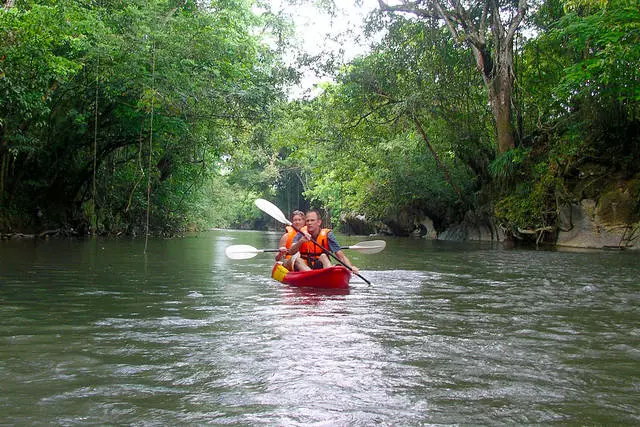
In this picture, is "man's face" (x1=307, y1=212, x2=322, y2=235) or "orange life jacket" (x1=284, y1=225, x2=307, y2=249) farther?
"orange life jacket" (x1=284, y1=225, x2=307, y2=249)

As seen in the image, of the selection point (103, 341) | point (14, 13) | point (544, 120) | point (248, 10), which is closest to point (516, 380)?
point (103, 341)

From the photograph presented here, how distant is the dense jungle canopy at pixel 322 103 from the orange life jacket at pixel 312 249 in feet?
19.7

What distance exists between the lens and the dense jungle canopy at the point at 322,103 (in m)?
12.6

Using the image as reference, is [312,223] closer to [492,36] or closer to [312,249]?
[312,249]

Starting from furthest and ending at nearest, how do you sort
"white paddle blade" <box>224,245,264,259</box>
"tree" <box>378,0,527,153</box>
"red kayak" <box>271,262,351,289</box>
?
"tree" <box>378,0,527,153</box>
"white paddle blade" <box>224,245,264,259</box>
"red kayak" <box>271,262,351,289</box>

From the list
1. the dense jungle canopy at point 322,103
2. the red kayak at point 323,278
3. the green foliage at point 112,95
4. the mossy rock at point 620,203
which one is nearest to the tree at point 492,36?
the dense jungle canopy at point 322,103

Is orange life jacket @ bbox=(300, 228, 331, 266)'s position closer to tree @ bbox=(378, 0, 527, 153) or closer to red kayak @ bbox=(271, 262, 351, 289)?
red kayak @ bbox=(271, 262, 351, 289)

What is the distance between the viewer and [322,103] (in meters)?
21.1

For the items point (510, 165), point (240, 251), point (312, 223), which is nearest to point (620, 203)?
point (510, 165)

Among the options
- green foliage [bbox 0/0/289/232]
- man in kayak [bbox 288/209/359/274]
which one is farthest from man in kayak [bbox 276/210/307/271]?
green foliage [bbox 0/0/289/232]

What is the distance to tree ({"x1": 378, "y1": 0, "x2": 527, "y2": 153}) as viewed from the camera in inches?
647

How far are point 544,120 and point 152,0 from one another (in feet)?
40.9

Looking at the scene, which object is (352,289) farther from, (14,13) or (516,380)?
(14,13)

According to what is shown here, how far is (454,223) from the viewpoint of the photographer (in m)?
25.3
